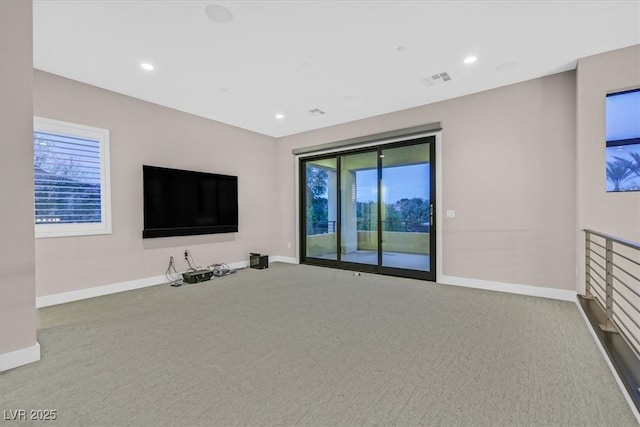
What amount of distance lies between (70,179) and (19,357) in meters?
2.53

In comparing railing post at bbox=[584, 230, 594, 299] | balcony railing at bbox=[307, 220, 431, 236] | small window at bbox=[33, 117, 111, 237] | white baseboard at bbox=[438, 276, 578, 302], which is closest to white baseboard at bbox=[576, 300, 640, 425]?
railing post at bbox=[584, 230, 594, 299]

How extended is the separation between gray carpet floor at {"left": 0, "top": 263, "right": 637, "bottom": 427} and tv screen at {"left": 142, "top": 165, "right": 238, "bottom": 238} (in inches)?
56.1

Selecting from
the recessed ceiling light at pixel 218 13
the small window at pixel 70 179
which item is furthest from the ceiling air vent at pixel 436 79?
the small window at pixel 70 179

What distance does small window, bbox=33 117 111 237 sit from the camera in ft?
11.8

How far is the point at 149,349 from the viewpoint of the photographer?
2436 millimetres

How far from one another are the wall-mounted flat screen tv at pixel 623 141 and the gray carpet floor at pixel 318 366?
1610 millimetres

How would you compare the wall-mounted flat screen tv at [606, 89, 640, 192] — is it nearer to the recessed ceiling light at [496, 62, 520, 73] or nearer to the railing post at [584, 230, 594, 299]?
the railing post at [584, 230, 594, 299]

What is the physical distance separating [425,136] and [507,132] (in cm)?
118

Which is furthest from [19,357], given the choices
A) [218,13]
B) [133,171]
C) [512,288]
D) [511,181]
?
[511,181]

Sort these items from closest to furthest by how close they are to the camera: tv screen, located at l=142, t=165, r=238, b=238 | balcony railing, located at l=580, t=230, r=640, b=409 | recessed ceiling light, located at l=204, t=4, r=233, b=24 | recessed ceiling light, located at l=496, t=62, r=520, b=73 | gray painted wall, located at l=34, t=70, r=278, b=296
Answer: balcony railing, located at l=580, t=230, r=640, b=409 → recessed ceiling light, located at l=204, t=4, r=233, b=24 → recessed ceiling light, located at l=496, t=62, r=520, b=73 → gray painted wall, located at l=34, t=70, r=278, b=296 → tv screen, located at l=142, t=165, r=238, b=238

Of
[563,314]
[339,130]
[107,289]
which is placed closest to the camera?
[563,314]

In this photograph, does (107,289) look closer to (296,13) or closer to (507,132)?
(296,13)

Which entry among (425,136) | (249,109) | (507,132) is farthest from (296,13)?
(507,132)

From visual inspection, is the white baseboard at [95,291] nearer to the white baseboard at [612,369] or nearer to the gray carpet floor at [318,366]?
the gray carpet floor at [318,366]
